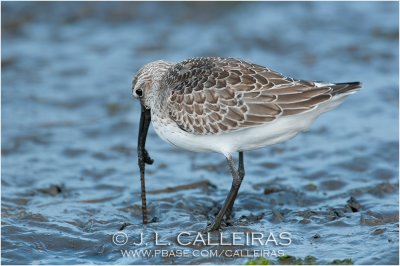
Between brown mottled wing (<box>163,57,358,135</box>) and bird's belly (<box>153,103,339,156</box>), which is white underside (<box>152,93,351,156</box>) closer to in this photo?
bird's belly (<box>153,103,339,156</box>)

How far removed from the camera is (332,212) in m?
8.98

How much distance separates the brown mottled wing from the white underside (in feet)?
0.33

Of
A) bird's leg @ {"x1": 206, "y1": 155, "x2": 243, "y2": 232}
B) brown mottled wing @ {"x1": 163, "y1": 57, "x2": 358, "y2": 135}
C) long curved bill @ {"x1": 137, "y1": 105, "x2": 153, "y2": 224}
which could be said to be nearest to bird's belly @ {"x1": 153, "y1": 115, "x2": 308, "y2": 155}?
brown mottled wing @ {"x1": 163, "y1": 57, "x2": 358, "y2": 135}

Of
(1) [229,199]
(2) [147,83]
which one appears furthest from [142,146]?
(1) [229,199]

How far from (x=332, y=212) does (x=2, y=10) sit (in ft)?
40.7

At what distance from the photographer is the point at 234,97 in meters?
8.16

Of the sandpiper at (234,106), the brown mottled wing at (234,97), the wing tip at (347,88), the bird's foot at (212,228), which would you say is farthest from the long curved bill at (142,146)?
the wing tip at (347,88)

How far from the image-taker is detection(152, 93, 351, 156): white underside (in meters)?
8.06

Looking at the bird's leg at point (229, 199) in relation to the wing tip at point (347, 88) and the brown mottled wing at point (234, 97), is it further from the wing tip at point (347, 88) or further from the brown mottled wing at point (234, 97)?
the wing tip at point (347, 88)

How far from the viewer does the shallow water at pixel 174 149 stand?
8367 millimetres

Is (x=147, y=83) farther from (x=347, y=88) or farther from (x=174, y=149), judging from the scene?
(x=174, y=149)

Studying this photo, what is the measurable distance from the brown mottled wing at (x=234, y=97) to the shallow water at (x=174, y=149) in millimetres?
1271

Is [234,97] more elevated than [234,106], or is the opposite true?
[234,97]

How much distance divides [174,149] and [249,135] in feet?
13.8
